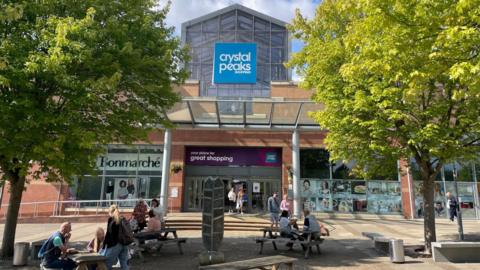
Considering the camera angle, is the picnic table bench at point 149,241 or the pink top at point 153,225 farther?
the pink top at point 153,225

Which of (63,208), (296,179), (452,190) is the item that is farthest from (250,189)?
(452,190)

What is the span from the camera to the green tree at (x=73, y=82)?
784 centimetres

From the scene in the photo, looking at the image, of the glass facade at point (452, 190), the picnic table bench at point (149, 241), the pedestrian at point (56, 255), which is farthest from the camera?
the glass facade at point (452, 190)

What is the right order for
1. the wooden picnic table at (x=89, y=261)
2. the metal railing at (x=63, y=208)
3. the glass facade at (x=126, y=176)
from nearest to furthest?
the wooden picnic table at (x=89, y=261) → the metal railing at (x=63, y=208) → the glass facade at (x=126, y=176)

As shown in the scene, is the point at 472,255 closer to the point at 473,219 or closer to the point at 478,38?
the point at 478,38

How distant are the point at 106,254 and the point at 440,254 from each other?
8.08 metres

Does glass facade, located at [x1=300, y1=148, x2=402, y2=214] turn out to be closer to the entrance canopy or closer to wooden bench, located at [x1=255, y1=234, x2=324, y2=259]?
the entrance canopy

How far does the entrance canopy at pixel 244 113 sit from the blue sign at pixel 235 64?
380 cm

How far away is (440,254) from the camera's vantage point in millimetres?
9289

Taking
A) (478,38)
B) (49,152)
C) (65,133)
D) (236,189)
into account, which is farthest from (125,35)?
(236,189)

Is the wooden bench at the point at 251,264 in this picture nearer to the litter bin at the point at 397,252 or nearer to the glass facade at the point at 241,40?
the litter bin at the point at 397,252

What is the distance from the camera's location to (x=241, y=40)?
33438 mm

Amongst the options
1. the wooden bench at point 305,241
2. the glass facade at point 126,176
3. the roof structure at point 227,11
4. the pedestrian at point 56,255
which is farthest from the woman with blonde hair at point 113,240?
the roof structure at point 227,11

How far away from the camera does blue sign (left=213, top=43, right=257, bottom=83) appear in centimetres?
2327
